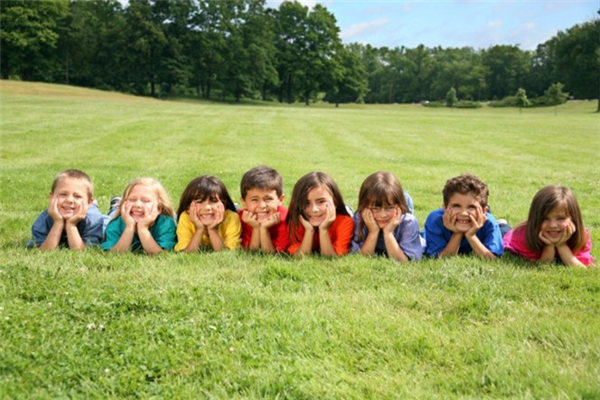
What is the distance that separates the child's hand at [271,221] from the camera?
224 inches

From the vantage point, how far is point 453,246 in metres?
5.69

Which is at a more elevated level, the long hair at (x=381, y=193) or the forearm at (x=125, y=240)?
the long hair at (x=381, y=193)

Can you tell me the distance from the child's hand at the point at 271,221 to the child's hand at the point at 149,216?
126 centimetres

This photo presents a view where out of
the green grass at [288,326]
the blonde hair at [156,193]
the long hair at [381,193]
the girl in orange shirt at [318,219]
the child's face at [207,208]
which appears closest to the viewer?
the green grass at [288,326]

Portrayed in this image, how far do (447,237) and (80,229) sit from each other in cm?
429

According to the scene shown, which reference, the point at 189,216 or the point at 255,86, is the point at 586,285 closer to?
the point at 189,216

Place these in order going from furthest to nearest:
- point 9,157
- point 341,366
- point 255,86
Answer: point 255,86 < point 9,157 < point 341,366

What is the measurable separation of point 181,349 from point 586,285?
147 inches

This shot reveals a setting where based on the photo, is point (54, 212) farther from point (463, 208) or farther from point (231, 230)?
point (463, 208)

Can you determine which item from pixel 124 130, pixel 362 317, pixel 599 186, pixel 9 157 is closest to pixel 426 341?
pixel 362 317

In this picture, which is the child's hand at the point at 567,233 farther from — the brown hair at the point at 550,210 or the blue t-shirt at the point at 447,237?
the blue t-shirt at the point at 447,237

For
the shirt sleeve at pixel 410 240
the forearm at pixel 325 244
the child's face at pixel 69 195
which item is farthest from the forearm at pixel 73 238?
the shirt sleeve at pixel 410 240

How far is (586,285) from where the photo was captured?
4.77 metres

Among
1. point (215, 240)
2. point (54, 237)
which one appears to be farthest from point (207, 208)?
point (54, 237)
